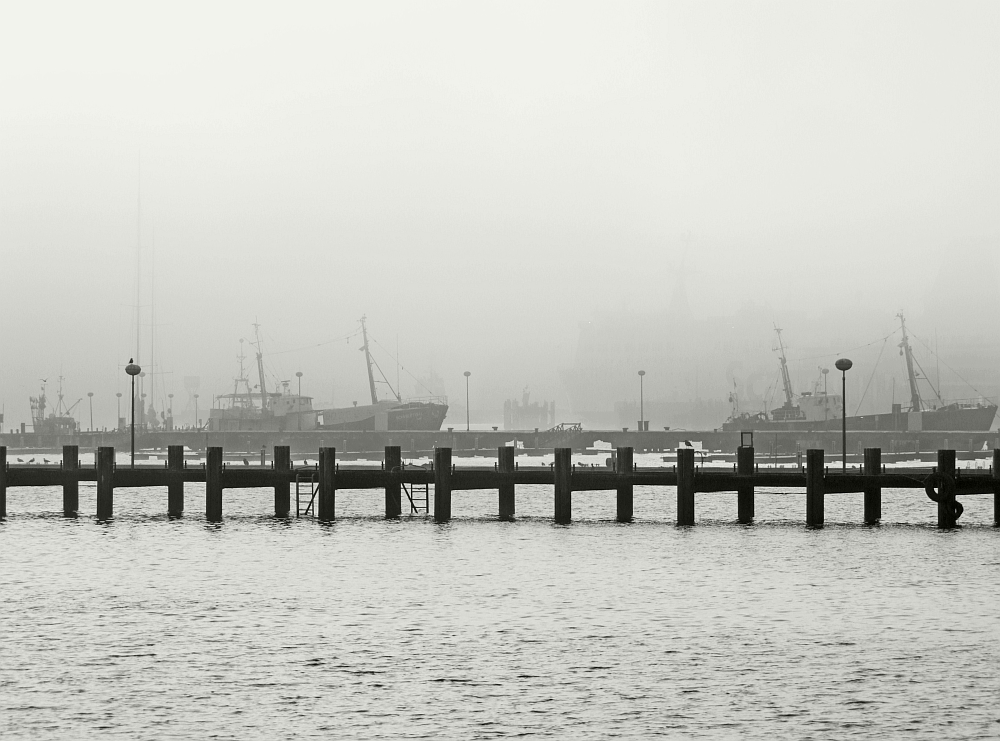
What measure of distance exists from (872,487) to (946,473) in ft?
9.51

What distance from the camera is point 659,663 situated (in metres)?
28.5

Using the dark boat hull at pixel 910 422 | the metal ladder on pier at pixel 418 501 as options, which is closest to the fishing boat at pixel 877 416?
the dark boat hull at pixel 910 422

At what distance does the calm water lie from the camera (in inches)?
928

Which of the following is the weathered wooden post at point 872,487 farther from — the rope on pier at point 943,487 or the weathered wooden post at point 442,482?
the weathered wooden post at point 442,482

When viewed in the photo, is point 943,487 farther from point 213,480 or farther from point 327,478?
point 213,480

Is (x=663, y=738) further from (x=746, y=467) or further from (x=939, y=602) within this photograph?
(x=746, y=467)

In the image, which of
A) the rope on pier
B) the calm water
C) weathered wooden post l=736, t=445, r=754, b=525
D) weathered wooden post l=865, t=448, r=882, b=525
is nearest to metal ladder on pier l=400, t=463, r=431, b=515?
the calm water

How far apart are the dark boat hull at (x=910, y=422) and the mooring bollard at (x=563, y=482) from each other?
440 feet

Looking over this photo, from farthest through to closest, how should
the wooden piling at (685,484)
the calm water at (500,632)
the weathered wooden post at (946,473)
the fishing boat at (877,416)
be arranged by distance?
the fishing boat at (877,416) → the weathered wooden post at (946,473) → the wooden piling at (685,484) → the calm water at (500,632)

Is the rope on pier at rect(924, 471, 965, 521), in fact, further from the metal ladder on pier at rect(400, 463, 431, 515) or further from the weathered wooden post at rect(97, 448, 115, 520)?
the weathered wooden post at rect(97, 448, 115, 520)

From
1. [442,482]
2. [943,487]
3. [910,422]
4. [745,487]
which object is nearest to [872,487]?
[943,487]

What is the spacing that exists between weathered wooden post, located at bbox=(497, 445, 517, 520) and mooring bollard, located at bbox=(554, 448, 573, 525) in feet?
6.21

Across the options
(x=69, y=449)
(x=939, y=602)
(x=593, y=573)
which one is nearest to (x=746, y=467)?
(x=593, y=573)

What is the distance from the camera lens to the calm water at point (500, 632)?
23562 mm
